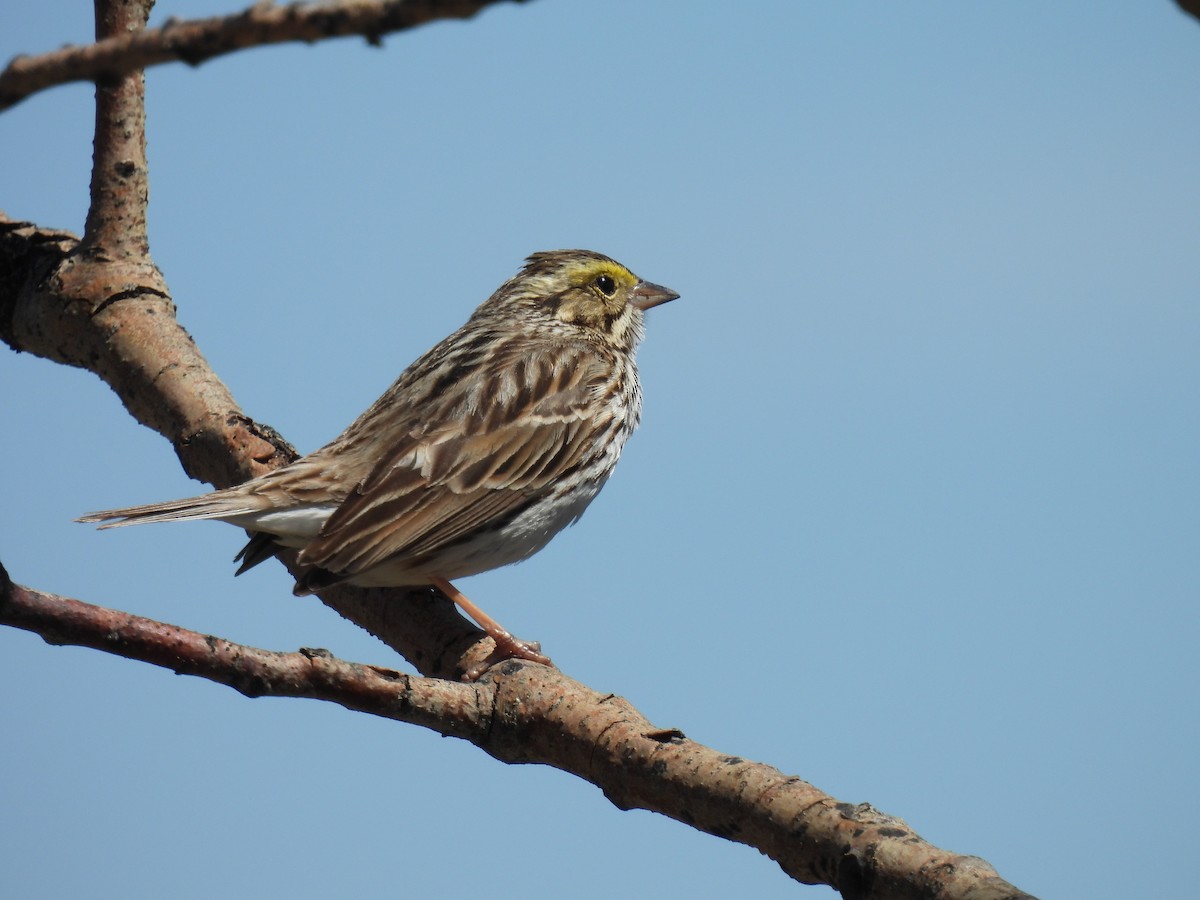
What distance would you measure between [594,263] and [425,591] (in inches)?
124

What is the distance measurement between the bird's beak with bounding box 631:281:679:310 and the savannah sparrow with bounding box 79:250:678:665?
326 millimetres

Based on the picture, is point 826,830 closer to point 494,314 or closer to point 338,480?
point 338,480

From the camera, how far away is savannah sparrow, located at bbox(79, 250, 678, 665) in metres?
6.74

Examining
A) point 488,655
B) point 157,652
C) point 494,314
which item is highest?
point 494,314

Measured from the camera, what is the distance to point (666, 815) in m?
4.73

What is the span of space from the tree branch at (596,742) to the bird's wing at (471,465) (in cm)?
162

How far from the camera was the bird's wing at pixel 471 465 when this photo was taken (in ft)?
22.2

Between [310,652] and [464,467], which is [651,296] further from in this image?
[310,652]

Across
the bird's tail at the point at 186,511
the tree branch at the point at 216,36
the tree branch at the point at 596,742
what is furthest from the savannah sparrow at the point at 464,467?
the tree branch at the point at 216,36

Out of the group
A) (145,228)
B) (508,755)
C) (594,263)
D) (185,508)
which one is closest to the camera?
(508,755)

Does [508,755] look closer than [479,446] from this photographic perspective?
Yes

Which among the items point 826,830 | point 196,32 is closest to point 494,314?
point 826,830

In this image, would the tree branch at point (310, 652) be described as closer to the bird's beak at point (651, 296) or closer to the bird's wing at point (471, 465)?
the bird's wing at point (471, 465)

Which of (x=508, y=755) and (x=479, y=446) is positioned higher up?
(x=479, y=446)
